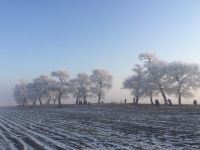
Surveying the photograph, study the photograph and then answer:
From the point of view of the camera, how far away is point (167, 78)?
9500 cm

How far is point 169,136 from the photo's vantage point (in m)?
20.8

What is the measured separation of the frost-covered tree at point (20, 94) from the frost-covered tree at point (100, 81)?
48.9 meters

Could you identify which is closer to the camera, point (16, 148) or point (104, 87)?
point (16, 148)

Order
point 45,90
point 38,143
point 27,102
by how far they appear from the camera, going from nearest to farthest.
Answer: point 38,143 < point 45,90 < point 27,102

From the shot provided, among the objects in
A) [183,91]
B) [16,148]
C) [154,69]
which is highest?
[154,69]

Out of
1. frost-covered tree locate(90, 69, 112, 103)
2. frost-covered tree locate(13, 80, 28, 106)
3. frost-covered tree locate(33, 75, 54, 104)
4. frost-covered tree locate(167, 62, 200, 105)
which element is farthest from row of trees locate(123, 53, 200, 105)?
frost-covered tree locate(13, 80, 28, 106)

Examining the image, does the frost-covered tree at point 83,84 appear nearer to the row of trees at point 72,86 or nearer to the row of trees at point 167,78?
the row of trees at point 72,86

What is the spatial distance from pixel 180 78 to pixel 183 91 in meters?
3.78

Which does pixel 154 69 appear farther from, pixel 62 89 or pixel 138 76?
pixel 62 89

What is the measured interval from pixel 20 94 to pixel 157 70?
9835 centimetres

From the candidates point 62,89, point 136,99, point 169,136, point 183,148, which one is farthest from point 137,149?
point 62,89

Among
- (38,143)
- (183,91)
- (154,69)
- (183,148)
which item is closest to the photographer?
(183,148)

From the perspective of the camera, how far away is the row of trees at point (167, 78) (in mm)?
91500

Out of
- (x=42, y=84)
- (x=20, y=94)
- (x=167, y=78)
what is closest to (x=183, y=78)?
(x=167, y=78)
